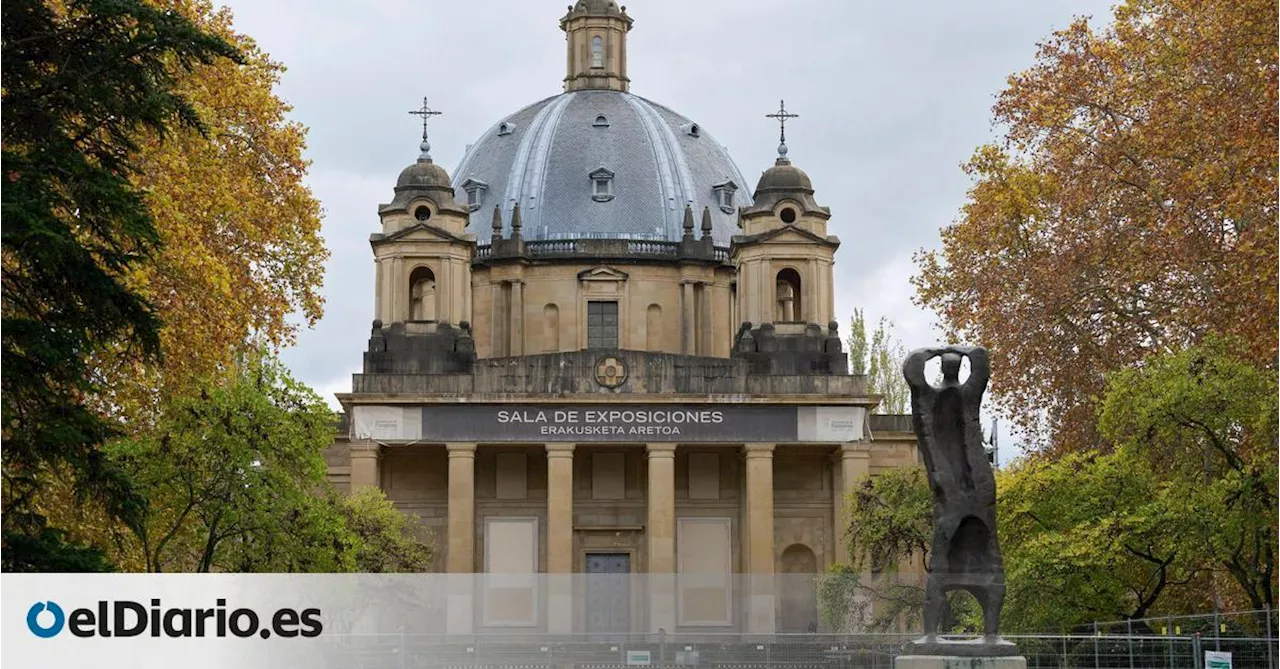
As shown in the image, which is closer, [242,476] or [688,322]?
[242,476]

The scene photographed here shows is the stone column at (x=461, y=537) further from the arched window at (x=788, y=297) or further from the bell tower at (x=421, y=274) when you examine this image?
the arched window at (x=788, y=297)

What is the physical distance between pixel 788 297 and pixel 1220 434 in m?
34.7

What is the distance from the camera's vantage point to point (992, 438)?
7338 cm

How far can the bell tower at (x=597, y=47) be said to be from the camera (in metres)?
82.4

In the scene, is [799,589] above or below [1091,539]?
below

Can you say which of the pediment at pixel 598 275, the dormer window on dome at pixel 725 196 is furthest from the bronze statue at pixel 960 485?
the dormer window on dome at pixel 725 196

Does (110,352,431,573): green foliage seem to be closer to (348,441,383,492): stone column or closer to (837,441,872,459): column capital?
(348,441,383,492): stone column

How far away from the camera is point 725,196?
256 ft

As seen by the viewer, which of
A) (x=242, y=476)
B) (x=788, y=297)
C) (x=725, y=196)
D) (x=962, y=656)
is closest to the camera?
(x=962, y=656)

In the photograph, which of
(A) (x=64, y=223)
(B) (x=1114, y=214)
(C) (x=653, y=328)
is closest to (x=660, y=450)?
(C) (x=653, y=328)

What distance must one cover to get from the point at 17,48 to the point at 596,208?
173ft

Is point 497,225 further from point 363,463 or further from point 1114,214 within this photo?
point 1114,214

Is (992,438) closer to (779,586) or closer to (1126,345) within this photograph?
(779,586)

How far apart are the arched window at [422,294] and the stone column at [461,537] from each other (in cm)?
569
